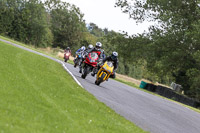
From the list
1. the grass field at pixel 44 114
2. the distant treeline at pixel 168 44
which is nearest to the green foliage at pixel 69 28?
the distant treeline at pixel 168 44

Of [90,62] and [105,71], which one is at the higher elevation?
[90,62]

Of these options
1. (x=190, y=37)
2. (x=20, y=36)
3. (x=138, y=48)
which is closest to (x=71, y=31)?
(x=20, y=36)

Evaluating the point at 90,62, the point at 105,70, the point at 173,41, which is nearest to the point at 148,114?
the point at 105,70

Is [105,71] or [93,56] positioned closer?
[105,71]

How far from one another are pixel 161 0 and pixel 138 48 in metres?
5.54

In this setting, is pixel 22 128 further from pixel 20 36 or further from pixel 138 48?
pixel 20 36

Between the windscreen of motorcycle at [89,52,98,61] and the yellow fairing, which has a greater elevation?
the windscreen of motorcycle at [89,52,98,61]

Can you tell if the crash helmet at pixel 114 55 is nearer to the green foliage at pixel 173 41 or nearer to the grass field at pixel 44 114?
the grass field at pixel 44 114

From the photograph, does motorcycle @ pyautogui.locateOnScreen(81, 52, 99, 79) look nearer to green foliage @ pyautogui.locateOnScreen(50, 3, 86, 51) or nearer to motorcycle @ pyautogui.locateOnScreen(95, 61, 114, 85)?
motorcycle @ pyautogui.locateOnScreen(95, 61, 114, 85)

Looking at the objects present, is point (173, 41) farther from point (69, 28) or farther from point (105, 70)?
point (69, 28)

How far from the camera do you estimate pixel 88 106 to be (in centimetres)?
872

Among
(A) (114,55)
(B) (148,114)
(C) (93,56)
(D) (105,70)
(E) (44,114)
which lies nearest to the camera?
(E) (44,114)

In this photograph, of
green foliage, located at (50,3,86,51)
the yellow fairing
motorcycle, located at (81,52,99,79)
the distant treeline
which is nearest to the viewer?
the yellow fairing

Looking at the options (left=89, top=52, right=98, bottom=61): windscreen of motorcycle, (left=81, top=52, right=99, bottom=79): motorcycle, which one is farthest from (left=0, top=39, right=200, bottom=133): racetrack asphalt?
(left=89, top=52, right=98, bottom=61): windscreen of motorcycle
